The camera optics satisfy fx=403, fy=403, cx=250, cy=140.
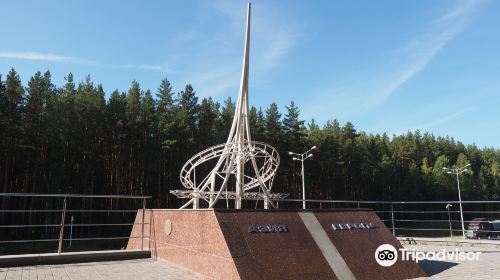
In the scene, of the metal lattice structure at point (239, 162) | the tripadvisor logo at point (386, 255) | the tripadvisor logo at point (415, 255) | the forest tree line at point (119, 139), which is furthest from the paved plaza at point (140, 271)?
the forest tree line at point (119, 139)

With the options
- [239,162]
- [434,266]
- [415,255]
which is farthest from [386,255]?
[239,162]

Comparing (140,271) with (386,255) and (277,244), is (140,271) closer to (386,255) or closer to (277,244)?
(277,244)

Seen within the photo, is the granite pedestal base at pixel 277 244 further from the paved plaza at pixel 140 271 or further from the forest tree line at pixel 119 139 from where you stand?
the forest tree line at pixel 119 139

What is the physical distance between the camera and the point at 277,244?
8219mm

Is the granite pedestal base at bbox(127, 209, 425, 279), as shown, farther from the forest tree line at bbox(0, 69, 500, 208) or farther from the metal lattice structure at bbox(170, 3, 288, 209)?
the forest tree line at bbox(0, 69, 500, 208)

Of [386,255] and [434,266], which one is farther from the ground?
[386,255]

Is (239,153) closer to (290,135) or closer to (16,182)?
(16,182)

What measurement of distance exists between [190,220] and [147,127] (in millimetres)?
24031

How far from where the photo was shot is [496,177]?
69.4 m

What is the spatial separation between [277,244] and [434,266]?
4.53 m

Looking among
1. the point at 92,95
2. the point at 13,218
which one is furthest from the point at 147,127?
the point at 13,218

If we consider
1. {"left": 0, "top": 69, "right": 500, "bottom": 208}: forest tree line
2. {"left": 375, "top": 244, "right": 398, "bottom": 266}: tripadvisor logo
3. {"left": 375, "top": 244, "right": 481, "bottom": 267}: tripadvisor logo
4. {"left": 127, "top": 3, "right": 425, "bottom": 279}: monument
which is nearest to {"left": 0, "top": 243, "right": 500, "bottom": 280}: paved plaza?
{"left": 127, "top": 3, "right": 425, "bottom": 279}: monument

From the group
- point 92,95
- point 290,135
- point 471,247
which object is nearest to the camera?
point 471,247

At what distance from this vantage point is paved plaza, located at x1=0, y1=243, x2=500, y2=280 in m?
7.84
